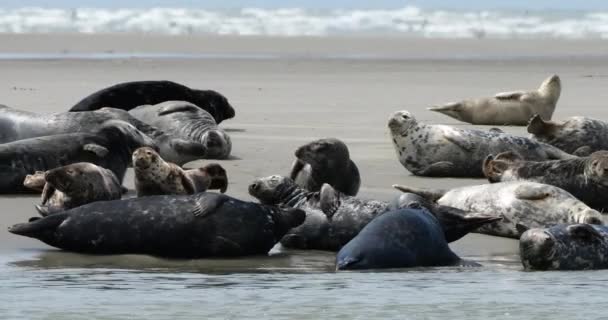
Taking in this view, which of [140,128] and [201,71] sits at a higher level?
[140,128]

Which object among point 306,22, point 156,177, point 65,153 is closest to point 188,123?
point 65,153

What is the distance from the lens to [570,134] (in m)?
10.9

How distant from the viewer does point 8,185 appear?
8.96m

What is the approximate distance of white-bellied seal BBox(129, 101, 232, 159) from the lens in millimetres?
10984

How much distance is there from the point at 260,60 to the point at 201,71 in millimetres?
3857

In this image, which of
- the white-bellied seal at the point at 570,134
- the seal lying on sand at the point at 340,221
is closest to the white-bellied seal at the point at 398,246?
the seal lying on sand at the point at 340,221

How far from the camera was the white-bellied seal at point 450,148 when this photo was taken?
10.1 meters

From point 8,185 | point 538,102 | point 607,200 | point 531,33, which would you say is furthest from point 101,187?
point 531,33

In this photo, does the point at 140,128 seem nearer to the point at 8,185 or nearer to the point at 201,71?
the point at 8,185

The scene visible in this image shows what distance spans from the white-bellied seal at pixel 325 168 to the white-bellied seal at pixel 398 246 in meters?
1.99

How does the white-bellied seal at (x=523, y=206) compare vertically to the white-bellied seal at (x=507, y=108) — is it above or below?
above

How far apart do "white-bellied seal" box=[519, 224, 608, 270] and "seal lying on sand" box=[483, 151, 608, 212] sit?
1.72 metres

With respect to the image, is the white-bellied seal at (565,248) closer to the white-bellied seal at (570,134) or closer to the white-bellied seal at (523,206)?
the white-bellied seal at (523,206)

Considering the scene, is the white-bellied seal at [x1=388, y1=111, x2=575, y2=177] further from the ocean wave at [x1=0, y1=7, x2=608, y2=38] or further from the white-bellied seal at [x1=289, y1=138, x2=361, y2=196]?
the ocean wave at [x1=0, y1=7, x2=608, y2=38]
